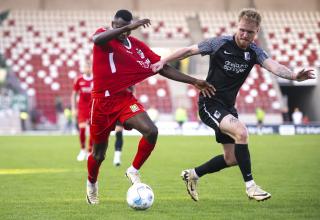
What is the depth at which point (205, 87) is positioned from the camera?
9.57m

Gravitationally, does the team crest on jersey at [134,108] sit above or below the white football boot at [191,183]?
above

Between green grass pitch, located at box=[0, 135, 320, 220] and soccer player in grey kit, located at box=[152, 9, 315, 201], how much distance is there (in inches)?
23.6

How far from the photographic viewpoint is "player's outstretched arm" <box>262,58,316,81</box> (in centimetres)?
909

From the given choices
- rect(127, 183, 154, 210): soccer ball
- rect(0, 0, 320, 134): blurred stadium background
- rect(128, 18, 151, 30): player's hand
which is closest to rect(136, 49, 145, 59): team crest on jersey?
rect(128, 18, 151, 30): player's hand

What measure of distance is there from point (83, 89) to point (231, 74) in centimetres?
943

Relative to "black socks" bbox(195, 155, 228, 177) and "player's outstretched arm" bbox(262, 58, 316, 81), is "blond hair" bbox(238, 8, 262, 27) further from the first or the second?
"black socks" bbox(195, 155, 228, 177)

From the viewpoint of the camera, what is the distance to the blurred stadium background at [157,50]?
41.8 m

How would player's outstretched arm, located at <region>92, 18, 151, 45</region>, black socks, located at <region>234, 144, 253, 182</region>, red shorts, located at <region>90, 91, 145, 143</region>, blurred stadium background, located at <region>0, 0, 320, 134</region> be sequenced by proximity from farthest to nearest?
1. blurred stadium background, located at <region>0, 0, 320, 134</region>
2. red shorts, located at <region>90, 91, 145, 143</region>
3. black socks, located at <region>234, 144, 253, 182</region>
4. player's outstretched arm, located at <region>92, 18, 151, 45</region>

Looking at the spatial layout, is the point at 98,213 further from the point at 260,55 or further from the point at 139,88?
the point at 139,88

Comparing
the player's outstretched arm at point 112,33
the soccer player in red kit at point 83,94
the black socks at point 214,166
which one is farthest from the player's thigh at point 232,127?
the soccer player in red kit at point 83,94

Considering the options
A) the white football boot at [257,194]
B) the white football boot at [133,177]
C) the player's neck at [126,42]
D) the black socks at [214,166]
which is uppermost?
the player's neck at [126,42]

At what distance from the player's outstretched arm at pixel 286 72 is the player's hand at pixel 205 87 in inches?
29.3

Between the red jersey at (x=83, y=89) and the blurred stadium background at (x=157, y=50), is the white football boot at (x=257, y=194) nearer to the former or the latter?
the red jersey at (x=83, y=89)

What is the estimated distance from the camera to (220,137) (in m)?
9.92
